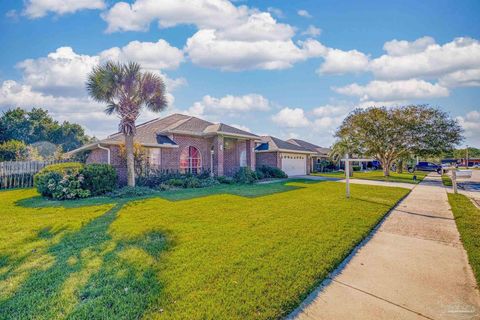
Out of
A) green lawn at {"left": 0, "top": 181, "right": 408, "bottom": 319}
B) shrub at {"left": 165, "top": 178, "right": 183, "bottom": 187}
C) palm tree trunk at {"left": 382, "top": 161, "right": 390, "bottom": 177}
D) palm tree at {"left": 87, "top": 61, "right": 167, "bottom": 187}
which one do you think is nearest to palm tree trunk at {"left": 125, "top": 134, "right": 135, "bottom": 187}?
palm tree at {"left": 87, "top": 61, "right": 167, "bottom": 187}

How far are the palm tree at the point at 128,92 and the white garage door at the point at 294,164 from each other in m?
15.2

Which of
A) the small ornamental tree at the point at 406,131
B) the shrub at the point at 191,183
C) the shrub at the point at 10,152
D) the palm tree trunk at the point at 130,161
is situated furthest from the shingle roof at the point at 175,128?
the small ornamental tree at the point at 406,131

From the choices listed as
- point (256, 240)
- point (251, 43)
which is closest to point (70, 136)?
point (251, 43)

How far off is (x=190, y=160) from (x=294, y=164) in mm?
13286

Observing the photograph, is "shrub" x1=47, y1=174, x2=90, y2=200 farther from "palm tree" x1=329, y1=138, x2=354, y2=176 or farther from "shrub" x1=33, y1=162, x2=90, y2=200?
"palm tree" x1=329, y1=138, x2=354, y2=176

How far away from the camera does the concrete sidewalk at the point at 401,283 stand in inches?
110

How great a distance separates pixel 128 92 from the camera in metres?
12.7

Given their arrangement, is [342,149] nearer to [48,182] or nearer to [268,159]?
[268,159]

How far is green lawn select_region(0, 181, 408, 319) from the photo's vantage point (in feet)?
9.38

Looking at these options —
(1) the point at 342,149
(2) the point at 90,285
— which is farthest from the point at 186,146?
(1) the point at 342,149

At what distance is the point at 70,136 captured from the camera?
4628cm

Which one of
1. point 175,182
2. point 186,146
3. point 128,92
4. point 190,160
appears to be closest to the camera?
point 128,92

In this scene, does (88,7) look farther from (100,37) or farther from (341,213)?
(341,213)

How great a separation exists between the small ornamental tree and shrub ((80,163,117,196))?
928 inches
